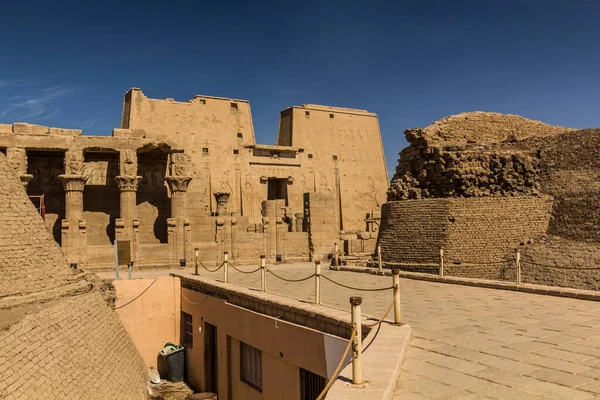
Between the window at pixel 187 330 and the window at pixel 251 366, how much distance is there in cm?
387

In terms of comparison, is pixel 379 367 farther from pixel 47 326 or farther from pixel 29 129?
pixel 29 129

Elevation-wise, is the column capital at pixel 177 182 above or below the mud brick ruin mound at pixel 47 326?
above

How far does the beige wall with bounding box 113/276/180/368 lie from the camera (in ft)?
51.0

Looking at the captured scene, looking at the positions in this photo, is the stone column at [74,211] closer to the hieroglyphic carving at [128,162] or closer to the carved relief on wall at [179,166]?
the hieroglyphic carving at [128,162]

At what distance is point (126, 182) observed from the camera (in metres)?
22.0

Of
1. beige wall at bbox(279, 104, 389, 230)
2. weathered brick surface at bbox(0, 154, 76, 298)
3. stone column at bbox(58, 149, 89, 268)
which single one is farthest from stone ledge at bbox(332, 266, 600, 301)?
beige wall at bbox(279, 104, 389, 230)

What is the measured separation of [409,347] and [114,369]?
24.6ft

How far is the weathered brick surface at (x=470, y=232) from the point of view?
1686 centimetres

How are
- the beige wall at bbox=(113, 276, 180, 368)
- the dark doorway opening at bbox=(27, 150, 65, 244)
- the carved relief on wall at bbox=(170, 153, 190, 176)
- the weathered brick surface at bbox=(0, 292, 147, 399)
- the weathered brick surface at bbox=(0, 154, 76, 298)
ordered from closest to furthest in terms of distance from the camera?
the weathered brick surface at bbox=(0, 292, 147, 399) < the weathered brick surface at bbox=(0, 154, 76, 298) < the beige wall at bbox=(113, 276, 180, 368) < the carved relief on wall at bbox=(170, 153, 190, 176) < the dark doorway opening at bbox=(27, 150, 65, 244)

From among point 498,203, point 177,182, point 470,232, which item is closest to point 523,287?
point 470,232

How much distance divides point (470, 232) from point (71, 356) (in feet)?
40.5

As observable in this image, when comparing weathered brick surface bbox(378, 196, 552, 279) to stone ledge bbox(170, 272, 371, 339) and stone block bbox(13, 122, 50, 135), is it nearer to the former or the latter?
stone ledge bbox(170, 272, 371, 339)

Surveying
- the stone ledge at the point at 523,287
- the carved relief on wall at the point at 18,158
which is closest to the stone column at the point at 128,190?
the carved relief on wall at the point at 18,158

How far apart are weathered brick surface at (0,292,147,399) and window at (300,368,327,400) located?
154 inches
